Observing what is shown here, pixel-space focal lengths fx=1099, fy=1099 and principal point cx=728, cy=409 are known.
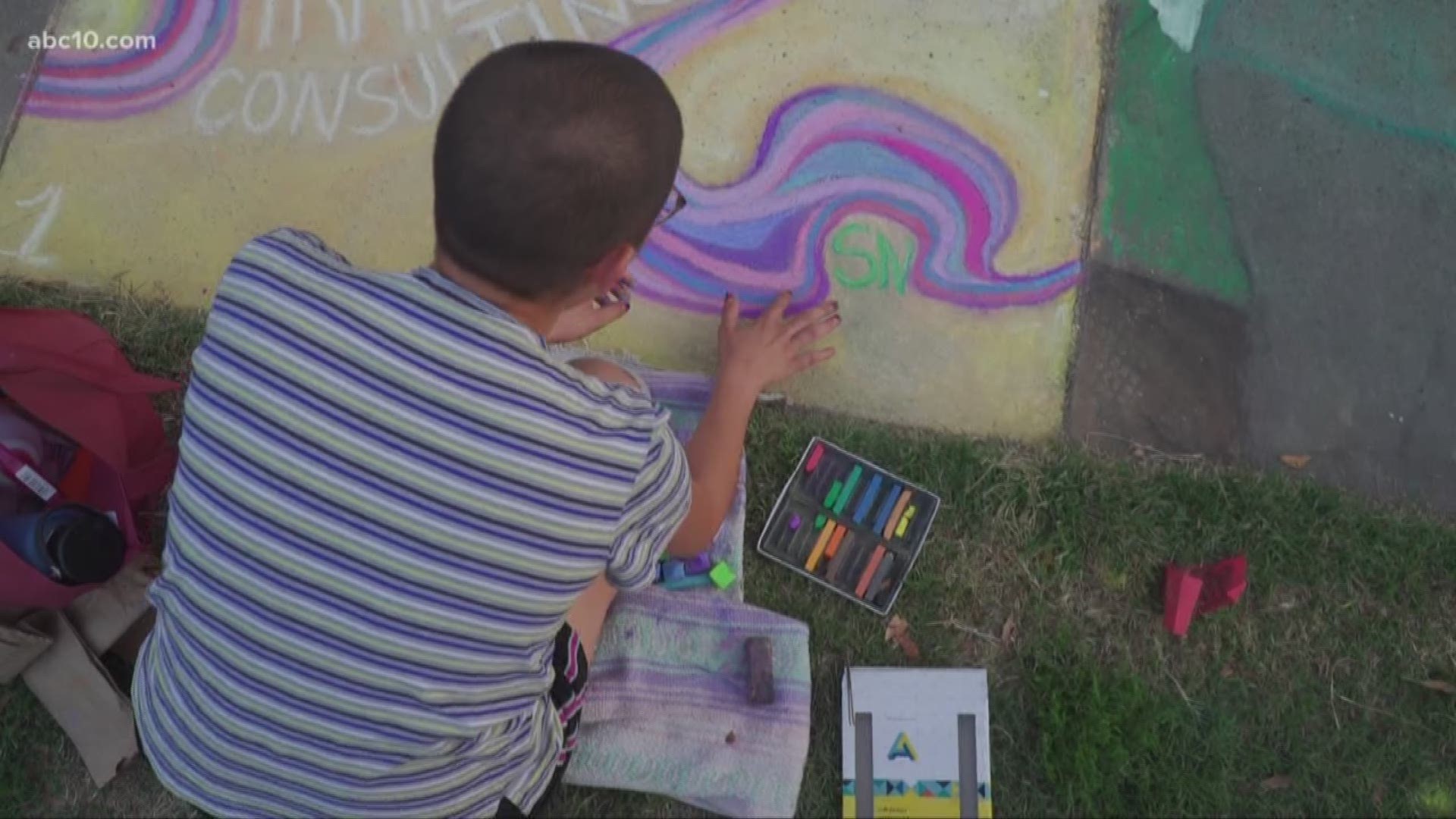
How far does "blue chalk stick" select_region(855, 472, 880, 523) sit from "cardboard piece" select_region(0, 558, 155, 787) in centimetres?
151

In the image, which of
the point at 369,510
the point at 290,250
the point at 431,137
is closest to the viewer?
the point at 369,510

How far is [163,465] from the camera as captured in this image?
2266mm

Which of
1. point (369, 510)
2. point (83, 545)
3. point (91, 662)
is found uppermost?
point (369, 510)

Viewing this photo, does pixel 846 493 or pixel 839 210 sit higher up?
pixel 839 210

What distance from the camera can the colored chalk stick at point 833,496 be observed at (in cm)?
244

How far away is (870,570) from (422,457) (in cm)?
123

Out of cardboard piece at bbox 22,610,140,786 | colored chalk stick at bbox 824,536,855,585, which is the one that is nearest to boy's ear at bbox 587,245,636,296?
colored chalk stick at bbox 824,536,855,585

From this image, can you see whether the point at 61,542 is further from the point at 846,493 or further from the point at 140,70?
the point at 846,493

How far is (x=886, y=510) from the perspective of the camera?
2.43 meters

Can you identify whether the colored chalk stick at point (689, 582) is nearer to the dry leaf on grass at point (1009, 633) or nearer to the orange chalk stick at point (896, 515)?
the orange chalk stick at point (896, 515)

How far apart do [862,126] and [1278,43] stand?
3.43 feet

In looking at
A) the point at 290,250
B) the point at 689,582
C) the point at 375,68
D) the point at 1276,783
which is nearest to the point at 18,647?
the point at 290,250

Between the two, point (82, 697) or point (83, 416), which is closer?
point (83, 416)

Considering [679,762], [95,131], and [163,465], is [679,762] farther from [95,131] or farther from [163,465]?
[95,131]
